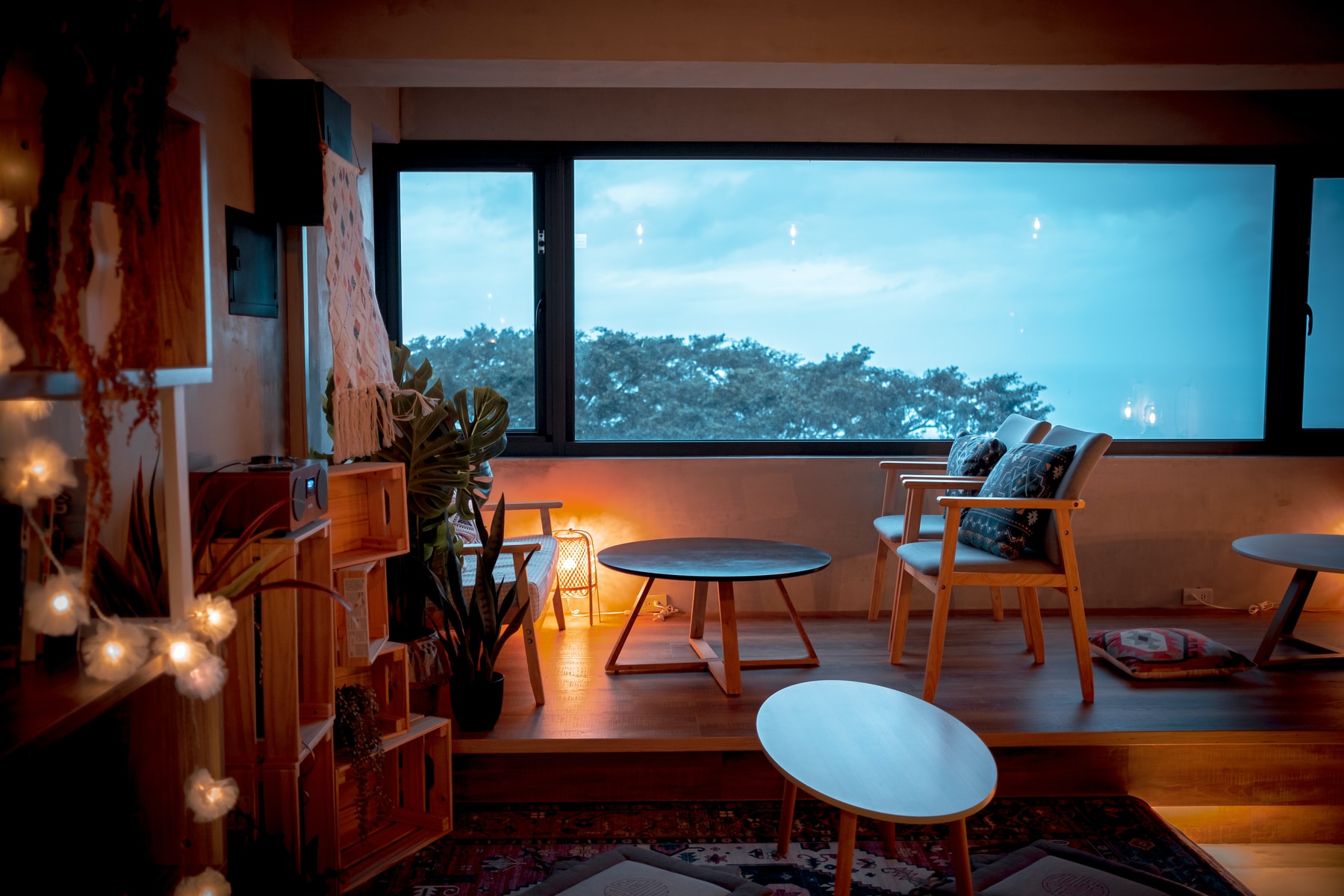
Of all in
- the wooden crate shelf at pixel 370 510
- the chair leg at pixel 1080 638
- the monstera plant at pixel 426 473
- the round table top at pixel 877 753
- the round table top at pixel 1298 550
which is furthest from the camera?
the round table top at pixel 1298 550

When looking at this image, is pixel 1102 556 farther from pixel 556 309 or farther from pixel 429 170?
pixel 429 170

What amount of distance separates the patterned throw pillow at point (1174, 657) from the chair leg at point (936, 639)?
85 centimetres

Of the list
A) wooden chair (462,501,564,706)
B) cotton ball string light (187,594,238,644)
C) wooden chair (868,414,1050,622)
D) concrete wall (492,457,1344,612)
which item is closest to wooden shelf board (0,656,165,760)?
cotton ball string light (187,594,238,644)

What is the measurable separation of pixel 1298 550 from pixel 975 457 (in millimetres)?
1252

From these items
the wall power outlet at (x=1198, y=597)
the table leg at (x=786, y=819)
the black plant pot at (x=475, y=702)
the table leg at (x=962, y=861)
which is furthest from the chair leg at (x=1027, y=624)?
the black plant pot at (x=475, y=702)

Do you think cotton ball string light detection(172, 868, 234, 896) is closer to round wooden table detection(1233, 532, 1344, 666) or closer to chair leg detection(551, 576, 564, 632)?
chair leg detection(551, 576, 564, 632)

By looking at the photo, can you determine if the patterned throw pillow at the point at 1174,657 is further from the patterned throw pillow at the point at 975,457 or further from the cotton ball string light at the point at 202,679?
the cotton ball string light at the point at 202,679

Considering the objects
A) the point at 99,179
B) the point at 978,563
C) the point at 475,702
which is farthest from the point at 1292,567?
the point at 99,179

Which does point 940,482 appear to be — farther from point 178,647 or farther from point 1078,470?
point 178,647

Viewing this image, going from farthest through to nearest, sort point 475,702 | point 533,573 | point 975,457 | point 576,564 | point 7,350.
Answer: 1. point 576,564
2. point 975,457
3. point 533,573
4. point 475,702
5. point 7,350

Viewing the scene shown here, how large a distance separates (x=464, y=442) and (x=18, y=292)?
200cm

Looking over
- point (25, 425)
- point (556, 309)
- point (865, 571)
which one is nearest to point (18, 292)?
point (25, 425)

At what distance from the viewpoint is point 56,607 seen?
1329 mm

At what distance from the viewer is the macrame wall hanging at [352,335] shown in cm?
298
